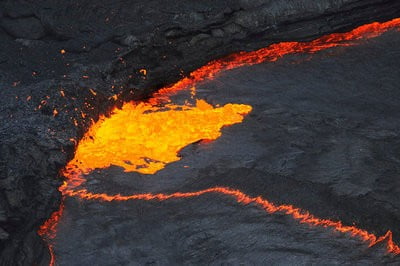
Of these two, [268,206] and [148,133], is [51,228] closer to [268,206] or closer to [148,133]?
[148,133]

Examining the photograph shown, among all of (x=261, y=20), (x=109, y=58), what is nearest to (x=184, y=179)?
(x=109, y=58)

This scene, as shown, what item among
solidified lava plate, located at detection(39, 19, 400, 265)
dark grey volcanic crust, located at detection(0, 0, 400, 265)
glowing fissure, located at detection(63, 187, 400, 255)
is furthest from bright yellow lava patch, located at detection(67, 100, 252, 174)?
glowing fissure, located at detection(63, 187, 400, 255)

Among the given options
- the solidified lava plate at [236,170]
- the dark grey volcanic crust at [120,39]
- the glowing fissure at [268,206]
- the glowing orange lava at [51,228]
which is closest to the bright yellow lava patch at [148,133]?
the solidified lava plate at [236,170]

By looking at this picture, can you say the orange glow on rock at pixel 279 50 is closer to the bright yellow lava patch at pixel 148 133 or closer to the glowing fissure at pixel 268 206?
the bright yellow lava patch at pixel 148 133

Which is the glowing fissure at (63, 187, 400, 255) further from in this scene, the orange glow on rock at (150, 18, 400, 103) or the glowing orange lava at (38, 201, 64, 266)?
the orange glow on rock at (150, 18, 400, 103)

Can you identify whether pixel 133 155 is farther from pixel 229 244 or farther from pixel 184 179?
pixel 229 244

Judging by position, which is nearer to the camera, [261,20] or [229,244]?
[229,244]
